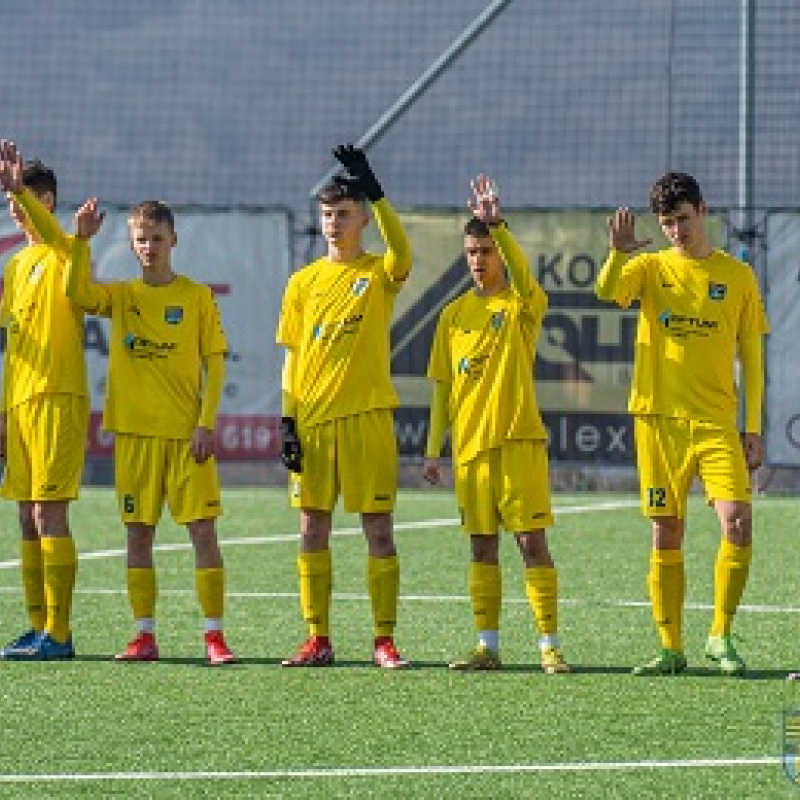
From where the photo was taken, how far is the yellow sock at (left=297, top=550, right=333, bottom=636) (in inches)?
421

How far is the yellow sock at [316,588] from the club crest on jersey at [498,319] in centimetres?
114

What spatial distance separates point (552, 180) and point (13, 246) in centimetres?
1001

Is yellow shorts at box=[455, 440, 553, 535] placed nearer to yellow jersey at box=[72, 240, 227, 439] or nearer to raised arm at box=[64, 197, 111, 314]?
yellow jersey at box=[72, 240, 227, 439]

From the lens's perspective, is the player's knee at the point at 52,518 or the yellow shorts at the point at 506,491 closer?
the yellow shorts at the point at 506,491

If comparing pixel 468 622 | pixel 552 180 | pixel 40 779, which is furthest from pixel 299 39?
pixel 40 779

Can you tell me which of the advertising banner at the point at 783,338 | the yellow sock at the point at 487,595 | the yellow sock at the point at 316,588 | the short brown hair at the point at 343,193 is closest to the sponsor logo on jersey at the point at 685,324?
the yellow sock at the point at 487,595

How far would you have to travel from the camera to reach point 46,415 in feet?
35.8

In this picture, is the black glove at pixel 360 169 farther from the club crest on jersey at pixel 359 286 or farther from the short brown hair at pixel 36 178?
the short brown hair at pixel 36 178

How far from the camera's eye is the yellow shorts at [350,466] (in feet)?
34.9

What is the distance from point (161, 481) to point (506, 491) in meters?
1.41

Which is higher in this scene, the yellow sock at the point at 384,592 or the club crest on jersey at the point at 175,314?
the club crest on jersey at the point at 175,314

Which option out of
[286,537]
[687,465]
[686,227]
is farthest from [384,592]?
[286,537]

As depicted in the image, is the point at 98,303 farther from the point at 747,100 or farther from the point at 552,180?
the point at 552,180

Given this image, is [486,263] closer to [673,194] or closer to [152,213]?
[673,194]
